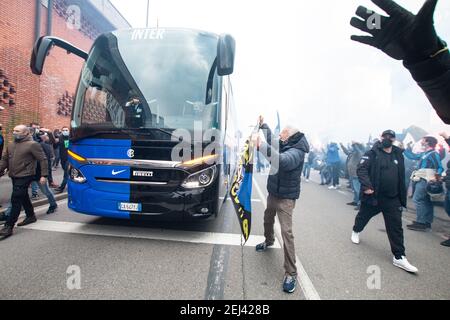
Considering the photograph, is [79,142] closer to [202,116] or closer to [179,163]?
[179,163]

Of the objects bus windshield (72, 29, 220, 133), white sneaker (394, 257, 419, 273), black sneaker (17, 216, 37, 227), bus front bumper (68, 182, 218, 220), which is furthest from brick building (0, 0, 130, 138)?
white sneaker (394, 257, 419, 273)

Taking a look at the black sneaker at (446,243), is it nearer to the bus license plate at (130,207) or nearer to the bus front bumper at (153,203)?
the bus front bumper at (153,203)

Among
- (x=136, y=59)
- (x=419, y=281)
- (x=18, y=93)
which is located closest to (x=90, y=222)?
(x=136, y=59)

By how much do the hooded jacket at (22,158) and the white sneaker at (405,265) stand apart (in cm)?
561

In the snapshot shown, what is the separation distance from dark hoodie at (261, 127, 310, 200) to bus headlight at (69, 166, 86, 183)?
8.67 feet

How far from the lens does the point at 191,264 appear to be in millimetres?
3031

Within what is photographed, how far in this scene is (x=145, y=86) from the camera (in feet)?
11.8

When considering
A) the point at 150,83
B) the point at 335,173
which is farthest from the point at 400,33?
the point at 335,173

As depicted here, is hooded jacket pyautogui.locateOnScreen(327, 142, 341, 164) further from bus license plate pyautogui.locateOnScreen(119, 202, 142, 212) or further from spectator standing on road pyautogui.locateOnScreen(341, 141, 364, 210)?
bus license plate pyautogui.locateOnScreen(119, 202, 142, 212)

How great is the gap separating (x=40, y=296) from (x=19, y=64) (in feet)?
32.6

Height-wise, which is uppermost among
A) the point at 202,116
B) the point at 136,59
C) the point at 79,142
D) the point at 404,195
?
the point at 136,59

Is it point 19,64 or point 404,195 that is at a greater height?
point 19,64

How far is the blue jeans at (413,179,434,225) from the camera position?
521 centimetres

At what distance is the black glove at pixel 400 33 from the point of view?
131 centimetres
